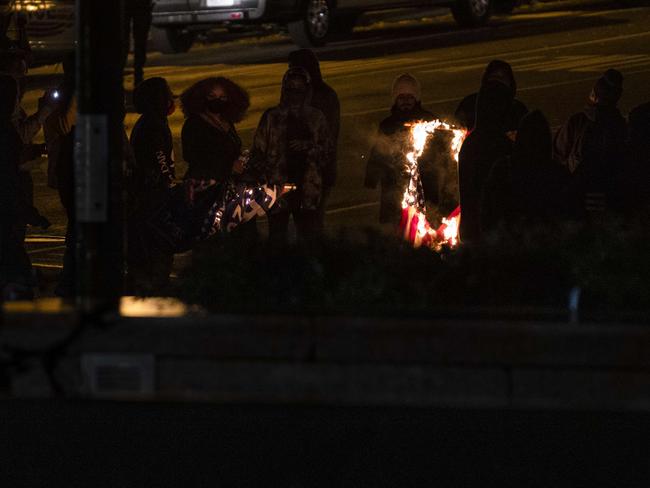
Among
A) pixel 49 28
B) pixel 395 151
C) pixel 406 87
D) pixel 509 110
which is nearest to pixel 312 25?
pixel 49 28

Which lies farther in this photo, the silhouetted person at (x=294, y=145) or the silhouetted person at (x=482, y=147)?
the silhouetted person at (x=294, y=145)

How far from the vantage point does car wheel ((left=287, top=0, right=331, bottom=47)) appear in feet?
63.1

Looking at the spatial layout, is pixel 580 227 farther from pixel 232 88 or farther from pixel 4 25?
pixel 4 25

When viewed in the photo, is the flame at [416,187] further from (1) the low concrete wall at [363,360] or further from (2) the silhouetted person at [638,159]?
(1) the low concrete wall at [363,360]

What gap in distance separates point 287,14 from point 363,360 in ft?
36.8

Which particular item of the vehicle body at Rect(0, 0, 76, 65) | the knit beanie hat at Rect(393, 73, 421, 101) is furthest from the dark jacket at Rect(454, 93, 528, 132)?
the vehicle body at Rect(0, 0, 76, 65)

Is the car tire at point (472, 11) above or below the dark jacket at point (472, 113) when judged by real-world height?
above

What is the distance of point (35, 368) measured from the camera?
7.86 meters

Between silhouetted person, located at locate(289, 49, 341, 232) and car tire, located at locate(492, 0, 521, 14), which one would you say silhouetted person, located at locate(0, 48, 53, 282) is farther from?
car tire, located at locate(492, 0, 521, 14)

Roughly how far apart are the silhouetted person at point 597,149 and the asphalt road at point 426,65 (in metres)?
3.14

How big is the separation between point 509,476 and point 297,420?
50.4 inches

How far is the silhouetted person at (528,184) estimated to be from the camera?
34.3 feet

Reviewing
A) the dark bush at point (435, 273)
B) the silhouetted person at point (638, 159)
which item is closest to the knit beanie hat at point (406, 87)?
the silhouetted person at point (638, 159)

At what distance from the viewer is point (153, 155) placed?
11.1 metres
